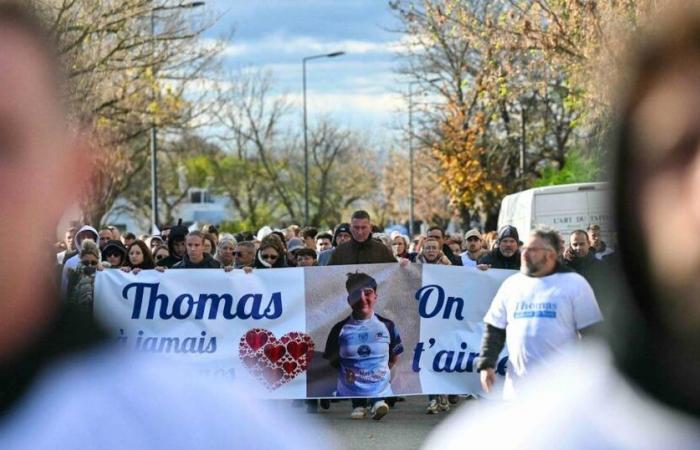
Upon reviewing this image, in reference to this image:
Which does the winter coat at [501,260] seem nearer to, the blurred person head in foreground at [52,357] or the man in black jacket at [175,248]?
the man in black jacket at [175,248]

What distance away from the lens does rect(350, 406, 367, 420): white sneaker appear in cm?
1373

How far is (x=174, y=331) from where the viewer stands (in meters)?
13.6

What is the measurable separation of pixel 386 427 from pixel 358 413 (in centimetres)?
66

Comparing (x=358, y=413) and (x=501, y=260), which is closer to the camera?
(x=358, y=413)

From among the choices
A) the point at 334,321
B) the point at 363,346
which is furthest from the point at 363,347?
the point at 334,321

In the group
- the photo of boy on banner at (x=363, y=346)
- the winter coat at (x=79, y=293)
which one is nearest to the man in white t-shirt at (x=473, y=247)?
the photo of boy on banner at (x=363, y=346)

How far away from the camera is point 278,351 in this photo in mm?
13898

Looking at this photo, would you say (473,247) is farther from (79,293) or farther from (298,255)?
(79,293)

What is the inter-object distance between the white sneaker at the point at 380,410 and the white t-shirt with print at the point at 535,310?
4.13m

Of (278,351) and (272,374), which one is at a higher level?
(278,351)

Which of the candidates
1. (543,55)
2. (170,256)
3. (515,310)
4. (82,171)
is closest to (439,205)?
(543,55)

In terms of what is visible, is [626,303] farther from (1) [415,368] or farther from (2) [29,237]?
(1) [415,368]

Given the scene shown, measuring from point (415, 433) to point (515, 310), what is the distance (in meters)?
3.63

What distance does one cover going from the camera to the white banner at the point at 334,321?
45.3 feet
